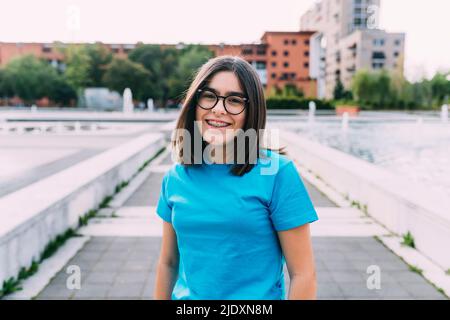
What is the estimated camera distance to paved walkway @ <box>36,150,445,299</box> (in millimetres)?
3783

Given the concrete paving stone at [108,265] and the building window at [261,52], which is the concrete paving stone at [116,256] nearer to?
the concrete paving stone at [108,265]

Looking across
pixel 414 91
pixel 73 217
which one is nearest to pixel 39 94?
pixel 414 91

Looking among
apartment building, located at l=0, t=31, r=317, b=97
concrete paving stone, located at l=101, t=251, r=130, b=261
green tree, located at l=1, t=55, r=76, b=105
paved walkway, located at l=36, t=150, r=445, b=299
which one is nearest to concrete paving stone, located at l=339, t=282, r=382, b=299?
paved walkway, located at l=36, t=150, r=445, b=299

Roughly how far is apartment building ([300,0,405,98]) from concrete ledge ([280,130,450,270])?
54.6 metres

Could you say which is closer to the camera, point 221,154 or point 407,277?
point 221,154

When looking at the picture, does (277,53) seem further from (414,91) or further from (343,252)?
(343,252)

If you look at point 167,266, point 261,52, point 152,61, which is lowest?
point 167,266

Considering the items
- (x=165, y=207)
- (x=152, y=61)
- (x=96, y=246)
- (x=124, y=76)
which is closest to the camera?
(x=165, y=207)

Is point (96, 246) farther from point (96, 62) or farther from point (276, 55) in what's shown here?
point (276, 55)

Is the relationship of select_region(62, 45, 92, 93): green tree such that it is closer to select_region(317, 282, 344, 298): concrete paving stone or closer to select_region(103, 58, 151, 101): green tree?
select_region(103, 58, 151, 101): green tree

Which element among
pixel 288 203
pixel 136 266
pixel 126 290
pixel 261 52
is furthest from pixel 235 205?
pixel 261 52

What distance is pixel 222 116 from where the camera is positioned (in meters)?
1.50

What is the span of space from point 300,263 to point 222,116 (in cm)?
53
